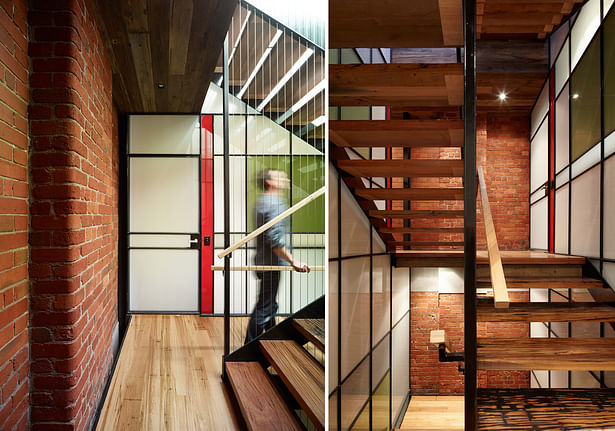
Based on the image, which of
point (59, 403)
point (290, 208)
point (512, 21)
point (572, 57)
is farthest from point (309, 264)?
point (572, 57)

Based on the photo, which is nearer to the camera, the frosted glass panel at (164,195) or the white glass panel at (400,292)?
the frosted glass panel at (164,195)

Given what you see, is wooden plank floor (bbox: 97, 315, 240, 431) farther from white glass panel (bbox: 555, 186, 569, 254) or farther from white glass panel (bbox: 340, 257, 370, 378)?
white glass panel (bbox: 555, 186, 569, 254)

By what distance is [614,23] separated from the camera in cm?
316

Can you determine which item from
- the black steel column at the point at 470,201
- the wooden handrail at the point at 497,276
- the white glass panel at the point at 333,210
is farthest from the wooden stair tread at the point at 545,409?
the white glass panel at the point at 333,210

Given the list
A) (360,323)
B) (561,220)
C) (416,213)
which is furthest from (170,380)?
(561,220)

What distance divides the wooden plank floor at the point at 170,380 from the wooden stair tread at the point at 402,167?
154cm

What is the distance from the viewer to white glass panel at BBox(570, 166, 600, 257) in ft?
11.6

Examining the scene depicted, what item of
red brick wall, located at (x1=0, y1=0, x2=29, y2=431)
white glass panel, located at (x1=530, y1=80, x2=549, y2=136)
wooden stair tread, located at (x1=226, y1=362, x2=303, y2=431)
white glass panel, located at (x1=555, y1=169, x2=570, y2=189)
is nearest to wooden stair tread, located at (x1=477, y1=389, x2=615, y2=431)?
wooden stair tread, located at (x1=226, y1=362, x2=303, y2=431)

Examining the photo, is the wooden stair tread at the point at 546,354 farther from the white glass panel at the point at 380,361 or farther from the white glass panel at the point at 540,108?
the white glass panel at the point at 540,108

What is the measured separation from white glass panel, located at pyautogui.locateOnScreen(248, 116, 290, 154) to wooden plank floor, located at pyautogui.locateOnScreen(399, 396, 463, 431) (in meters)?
3.82

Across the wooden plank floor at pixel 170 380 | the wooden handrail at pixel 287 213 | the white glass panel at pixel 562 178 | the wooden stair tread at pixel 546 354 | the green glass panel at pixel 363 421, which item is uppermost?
the white glass panel at pixel 562 178

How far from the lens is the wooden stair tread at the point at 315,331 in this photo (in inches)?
81.0

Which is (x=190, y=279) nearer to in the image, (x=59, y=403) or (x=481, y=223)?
(x=59, y=403)

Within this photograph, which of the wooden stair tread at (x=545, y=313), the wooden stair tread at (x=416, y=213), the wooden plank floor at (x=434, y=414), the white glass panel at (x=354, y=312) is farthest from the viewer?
the wooden plank floor at (x=434, y=414)
